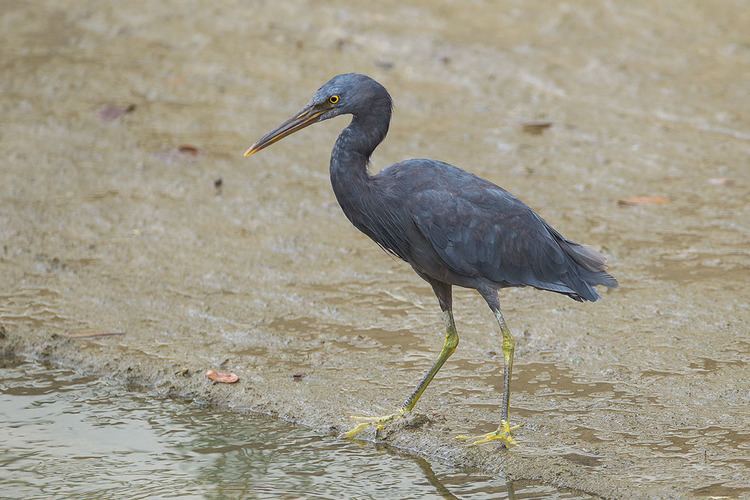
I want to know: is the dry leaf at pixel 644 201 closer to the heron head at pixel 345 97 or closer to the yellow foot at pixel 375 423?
the heron head at pixel 345 97

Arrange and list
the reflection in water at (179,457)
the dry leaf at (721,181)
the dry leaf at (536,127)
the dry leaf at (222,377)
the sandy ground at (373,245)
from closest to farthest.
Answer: the reflection in water at (179,457)
the sandy ground at (373,245)
the dry leaf at (222,377)
the dry leaf at (721,181)
the dry leaf at (536,127)

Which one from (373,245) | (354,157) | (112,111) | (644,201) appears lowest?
(373,245)

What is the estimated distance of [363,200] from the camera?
504 cm

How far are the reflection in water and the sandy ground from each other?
14 centimetres

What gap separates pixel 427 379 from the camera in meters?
5.17

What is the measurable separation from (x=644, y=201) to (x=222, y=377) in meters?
3.35

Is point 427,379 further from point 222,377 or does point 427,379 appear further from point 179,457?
point 179,457

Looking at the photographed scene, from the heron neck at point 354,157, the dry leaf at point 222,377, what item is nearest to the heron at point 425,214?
the heron neck at point 354,157

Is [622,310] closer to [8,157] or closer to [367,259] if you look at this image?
[367,259]

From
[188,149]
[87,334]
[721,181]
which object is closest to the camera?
[87,334]

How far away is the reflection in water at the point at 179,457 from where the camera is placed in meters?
4.71

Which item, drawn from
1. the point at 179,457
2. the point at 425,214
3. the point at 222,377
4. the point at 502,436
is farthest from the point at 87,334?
the point at 502,436

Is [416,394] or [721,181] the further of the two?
[721,181]

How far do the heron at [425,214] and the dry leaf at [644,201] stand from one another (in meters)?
2.41
